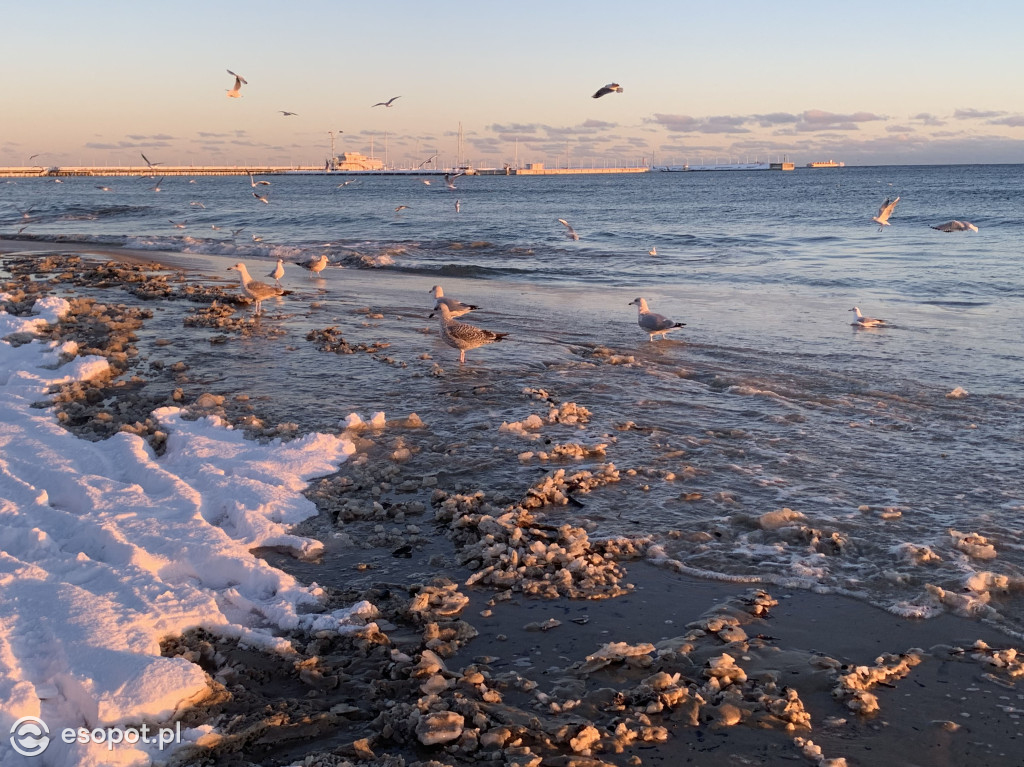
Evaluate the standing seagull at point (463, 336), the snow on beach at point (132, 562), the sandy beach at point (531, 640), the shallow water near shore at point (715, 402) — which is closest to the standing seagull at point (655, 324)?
the shallow water near shore at point (715, 402)

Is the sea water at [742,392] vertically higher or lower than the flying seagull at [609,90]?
lower

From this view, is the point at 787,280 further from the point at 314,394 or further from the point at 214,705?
the point at 214,705

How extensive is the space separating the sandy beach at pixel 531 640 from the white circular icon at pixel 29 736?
0.14 metres

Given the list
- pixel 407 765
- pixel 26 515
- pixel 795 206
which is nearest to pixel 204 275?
pixel 26 515

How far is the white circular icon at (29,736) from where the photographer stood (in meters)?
2.97

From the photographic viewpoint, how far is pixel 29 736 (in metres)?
→ 3.03

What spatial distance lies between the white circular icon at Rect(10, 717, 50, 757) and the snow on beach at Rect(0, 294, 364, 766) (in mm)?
27

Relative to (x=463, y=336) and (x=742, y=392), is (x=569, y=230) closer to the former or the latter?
(x=463, y=336)

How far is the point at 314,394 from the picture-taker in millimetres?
8359

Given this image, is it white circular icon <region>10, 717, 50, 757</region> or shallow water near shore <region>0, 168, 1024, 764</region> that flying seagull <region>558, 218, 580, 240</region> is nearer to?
shallow water near shore <region>0, 168, 1024, 764</region>

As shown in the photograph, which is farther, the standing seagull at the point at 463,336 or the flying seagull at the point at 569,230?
the flying seagull at the point at 569,230

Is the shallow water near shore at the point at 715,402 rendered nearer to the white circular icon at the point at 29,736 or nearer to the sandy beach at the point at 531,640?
the sandy beach at the point at 531,640

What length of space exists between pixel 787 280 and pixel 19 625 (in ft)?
59.0

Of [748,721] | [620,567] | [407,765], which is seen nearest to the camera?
[407,765]
